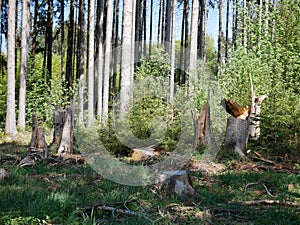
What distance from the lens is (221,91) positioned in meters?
12.4

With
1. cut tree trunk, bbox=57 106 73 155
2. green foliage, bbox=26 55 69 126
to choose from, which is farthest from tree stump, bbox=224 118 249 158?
green foliage, bbox=26 55 69 126

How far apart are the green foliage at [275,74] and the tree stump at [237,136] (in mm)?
790

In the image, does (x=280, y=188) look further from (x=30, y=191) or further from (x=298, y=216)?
(x=30, y=191)

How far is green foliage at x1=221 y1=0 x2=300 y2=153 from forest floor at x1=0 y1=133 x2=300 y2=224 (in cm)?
281

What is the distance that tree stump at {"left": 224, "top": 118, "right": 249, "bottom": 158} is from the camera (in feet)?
26.8

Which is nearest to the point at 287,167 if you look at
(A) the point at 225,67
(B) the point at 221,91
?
(B) the point at 221,91

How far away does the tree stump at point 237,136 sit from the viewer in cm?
817

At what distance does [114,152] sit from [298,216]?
5.63 metres

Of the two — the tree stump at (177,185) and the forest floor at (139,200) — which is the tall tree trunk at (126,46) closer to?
the forest floor at (139,200)

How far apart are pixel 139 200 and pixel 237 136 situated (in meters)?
4.52

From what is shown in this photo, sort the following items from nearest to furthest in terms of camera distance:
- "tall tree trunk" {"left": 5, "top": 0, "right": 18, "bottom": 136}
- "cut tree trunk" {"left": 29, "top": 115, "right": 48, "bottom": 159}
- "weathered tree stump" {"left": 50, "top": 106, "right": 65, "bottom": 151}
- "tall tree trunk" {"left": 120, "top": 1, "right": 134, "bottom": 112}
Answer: "cut tree trunk" {"left": 29, "top": 115, "right": 48, "bottom": 159}, "weathered tree stump" {"left": 50, "top": 106, "right": 65, "bottom": 151}, "tall tree trunk" {"left": 120, "top": 1, "right": 134, "bottom": 112}, "tall tree trunk" {"left": 5, "top": 0, "right": 18, "bottom": 136}

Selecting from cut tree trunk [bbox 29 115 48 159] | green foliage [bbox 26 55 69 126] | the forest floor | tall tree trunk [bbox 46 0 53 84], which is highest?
tall tree trunk [bbox 46 0 53 84]

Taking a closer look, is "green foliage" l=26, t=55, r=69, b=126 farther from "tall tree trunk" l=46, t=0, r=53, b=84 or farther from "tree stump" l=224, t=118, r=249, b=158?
"tree stump" l=224, t=118, r=249, b=158

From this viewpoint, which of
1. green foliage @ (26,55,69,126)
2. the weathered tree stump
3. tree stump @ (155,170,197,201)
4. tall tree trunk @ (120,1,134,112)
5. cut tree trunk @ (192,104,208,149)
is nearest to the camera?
tree stump @ (155,170,197,201)
